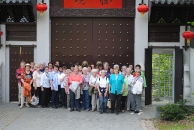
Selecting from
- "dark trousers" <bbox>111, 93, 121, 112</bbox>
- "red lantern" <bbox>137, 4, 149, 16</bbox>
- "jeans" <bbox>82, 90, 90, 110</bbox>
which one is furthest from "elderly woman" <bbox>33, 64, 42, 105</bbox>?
"red lantern" <bbox>137, 4, 149, 16</bbox>

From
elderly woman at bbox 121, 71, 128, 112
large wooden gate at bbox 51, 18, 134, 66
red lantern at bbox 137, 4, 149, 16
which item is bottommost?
elderly woman at bbox 121, 71, 128, 112

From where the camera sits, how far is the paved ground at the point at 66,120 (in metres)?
13.0

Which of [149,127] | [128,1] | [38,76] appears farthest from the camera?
[128,1]

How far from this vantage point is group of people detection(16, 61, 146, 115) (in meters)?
15.3

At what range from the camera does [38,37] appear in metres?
17.4

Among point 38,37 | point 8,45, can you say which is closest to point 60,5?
point 38,37

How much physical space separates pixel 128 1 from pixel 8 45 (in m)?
5.66

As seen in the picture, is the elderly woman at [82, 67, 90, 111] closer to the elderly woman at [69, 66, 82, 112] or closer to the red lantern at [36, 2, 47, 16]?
the elderly woman at [69, 66, 82, 112]

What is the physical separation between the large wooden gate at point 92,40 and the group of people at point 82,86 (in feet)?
3.60

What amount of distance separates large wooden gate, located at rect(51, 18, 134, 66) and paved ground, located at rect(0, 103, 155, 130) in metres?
2.79

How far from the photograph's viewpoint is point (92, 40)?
1762cm

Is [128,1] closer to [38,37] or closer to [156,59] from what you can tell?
[156,59]

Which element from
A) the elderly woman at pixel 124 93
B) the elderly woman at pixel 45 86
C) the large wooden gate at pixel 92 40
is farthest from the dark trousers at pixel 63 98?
the elderly woman at pixel 124 93

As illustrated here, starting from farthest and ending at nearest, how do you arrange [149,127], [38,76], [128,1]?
[128,1]
[38,76]
[149,127]
